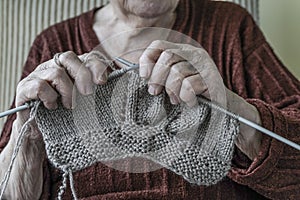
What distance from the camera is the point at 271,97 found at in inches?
45.8

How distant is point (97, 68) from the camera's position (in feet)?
2.93

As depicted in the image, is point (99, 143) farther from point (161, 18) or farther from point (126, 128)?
point (161, 18)

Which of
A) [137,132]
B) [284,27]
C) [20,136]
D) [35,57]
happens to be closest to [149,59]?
[137,132]

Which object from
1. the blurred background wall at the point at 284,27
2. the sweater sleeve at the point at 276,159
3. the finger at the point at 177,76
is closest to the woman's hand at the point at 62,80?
the finger at the point at 177,76

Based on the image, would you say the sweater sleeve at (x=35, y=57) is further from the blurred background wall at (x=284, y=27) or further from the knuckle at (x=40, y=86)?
the blurred background wall at (x=284, y=27)

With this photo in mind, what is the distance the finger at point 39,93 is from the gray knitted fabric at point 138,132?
0.02 metres

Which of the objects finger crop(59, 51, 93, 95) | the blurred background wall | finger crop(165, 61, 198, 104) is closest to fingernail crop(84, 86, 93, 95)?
finger crop(59, 51, 93, 95)

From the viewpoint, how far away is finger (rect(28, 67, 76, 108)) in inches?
35.1

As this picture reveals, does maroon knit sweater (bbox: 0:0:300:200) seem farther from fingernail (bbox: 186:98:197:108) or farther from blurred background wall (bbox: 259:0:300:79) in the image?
blurred background wall (bbox: 259:0:300:79)

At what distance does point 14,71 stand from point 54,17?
161 millimetres

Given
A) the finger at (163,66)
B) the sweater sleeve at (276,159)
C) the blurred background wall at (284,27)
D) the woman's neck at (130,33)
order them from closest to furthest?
1. the finger at (163,66)
2. the sweater sleeve at (276,159)
3. the woman's neck at (130,33)
4. the blurred background wall at (284,27)

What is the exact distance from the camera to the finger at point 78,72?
2.92 ft

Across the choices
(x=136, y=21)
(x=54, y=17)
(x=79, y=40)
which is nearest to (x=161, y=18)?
(x=136, y=21)

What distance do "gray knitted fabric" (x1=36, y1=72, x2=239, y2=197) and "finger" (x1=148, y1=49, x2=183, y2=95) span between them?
51 mm
